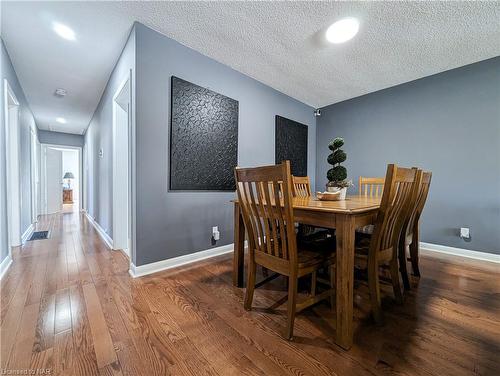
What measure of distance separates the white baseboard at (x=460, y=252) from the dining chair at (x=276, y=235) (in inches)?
90.9

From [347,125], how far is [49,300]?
4426mm

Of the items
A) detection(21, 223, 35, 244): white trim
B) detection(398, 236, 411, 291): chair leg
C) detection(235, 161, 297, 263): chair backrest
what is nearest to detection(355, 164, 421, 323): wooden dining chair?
detection(398, 236, 411, 291): chair leg

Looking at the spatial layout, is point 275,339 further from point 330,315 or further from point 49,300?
point 49,300

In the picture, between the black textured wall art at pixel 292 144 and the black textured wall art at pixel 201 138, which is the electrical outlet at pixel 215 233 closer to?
the black textured wall art at pixel 201 138

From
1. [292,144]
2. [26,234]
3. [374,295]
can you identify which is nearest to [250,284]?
[374,295]

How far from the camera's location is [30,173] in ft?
12.5

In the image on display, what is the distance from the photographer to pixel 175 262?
2230 mm

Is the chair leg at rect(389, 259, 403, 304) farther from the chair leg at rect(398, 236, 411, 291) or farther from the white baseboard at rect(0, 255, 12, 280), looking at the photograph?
the white baseboard at rect(0, 255, 12, 280)

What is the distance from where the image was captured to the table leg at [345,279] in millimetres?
1136

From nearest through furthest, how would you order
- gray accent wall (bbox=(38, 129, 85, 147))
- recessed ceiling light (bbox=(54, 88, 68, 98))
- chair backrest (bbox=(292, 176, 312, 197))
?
chair backrest (bbox=(292, 176, 312, 197)) < recessed ceiling light (bbox=(54, 88, 68, 98)) < gray accent wall (bbox=(38, 129, 85, 147))

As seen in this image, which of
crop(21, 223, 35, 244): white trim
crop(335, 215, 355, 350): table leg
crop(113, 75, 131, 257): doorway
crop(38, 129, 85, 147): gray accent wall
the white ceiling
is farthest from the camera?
crop(38, 129, 85, 147): gray accent wall

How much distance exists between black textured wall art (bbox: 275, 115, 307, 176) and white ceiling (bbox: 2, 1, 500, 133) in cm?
65

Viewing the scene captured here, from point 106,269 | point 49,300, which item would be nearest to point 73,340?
point 49,300

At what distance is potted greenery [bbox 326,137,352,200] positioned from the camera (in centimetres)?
169
